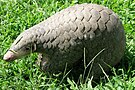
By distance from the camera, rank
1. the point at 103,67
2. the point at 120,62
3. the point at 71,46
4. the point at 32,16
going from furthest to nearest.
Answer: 1. the point at 32,16
2. the point at 120,62
3. the point at 103,67
4. the point at 71,46

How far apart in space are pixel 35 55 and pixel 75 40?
1.78 feet

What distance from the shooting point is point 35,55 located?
3.21 m

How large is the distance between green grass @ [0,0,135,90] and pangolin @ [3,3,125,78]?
121 millimetres

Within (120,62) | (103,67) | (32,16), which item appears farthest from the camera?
(32,16)

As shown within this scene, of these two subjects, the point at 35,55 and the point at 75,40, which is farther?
the point at 35,55

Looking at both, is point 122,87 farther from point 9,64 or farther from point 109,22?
point 9,64

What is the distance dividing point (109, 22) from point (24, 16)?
1.16 meters

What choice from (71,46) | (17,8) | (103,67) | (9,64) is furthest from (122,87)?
(17,8)

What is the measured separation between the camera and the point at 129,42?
3.36m

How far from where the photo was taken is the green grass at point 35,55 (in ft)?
9.52

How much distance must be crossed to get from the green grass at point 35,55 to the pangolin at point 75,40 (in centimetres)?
12

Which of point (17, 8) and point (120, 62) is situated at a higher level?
point (17, 8)

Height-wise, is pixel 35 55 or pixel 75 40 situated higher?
pixel 75 40

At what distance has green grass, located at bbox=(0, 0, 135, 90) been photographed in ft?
9.52
